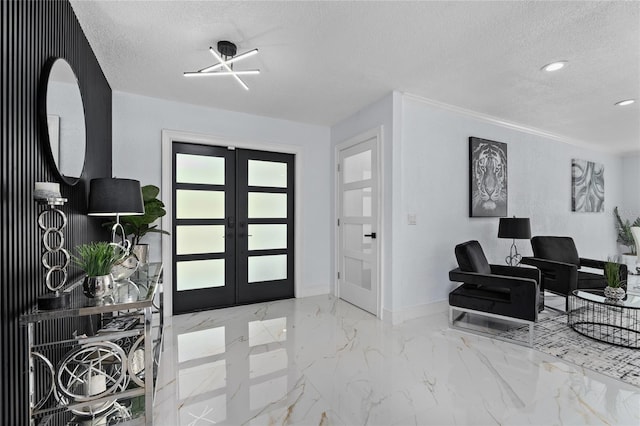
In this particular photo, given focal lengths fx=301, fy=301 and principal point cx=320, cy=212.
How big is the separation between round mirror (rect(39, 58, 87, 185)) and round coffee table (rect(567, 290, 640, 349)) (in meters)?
4.31

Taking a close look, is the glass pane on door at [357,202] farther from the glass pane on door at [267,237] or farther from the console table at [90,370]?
the console table at [90,370]

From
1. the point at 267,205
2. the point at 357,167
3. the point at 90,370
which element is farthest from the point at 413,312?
the point at 90,370

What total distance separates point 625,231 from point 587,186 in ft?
5.40

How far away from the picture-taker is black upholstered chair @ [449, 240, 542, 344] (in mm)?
2717

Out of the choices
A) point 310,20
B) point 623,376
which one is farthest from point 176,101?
point 623,376

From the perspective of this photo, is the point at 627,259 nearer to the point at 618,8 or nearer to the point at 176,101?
the point at 618,8

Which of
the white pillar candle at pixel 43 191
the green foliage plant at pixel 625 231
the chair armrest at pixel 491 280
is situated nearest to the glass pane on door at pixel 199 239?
the white pillar candle at pixel 43 191

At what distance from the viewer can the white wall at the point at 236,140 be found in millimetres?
3389

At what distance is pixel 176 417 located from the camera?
1.79 metres

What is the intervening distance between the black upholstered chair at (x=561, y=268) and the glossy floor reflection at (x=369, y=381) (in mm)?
1367

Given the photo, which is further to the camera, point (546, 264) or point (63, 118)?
point (546, 264)

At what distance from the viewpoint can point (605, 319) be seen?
3355 mm

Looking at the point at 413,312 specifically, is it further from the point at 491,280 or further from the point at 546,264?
the point at 546,264

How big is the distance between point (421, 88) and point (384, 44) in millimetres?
1033
